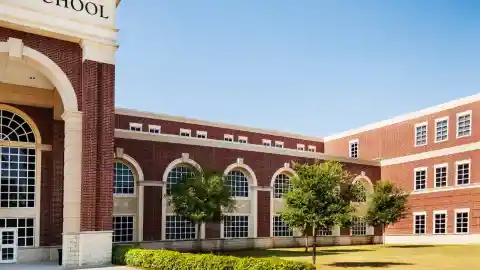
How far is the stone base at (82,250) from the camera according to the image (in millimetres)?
23641

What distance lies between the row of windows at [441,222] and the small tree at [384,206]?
12.1 feet

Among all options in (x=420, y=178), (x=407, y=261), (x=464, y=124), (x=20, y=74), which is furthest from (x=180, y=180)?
(x=464, y=124)

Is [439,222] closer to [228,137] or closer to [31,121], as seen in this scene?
[228,137]

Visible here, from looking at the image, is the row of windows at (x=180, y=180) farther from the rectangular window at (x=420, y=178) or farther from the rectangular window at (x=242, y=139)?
the rectangular window at (x=242, y=139)

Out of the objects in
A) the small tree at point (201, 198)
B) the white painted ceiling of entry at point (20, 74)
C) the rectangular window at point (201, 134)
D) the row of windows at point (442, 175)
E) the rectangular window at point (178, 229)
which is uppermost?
the white painted ceiling of entry at point (20, 74)

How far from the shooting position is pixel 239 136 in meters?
54.4

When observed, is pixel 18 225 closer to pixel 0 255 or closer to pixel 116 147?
pixel 0 255

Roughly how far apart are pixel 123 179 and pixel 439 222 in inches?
1037

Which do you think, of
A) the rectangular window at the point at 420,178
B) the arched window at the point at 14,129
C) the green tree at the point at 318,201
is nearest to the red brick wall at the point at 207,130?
the rectangular window at the point at 420,178

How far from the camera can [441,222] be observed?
41.5m

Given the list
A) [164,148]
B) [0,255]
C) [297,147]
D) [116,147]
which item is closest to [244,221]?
[164,148]

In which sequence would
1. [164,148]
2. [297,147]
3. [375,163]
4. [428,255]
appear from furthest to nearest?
1. [297,147]
2. [375,163]
3. [164,148]
4. [428,255]

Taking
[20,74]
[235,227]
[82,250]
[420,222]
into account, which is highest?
[20,74]

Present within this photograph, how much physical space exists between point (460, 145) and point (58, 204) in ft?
104
